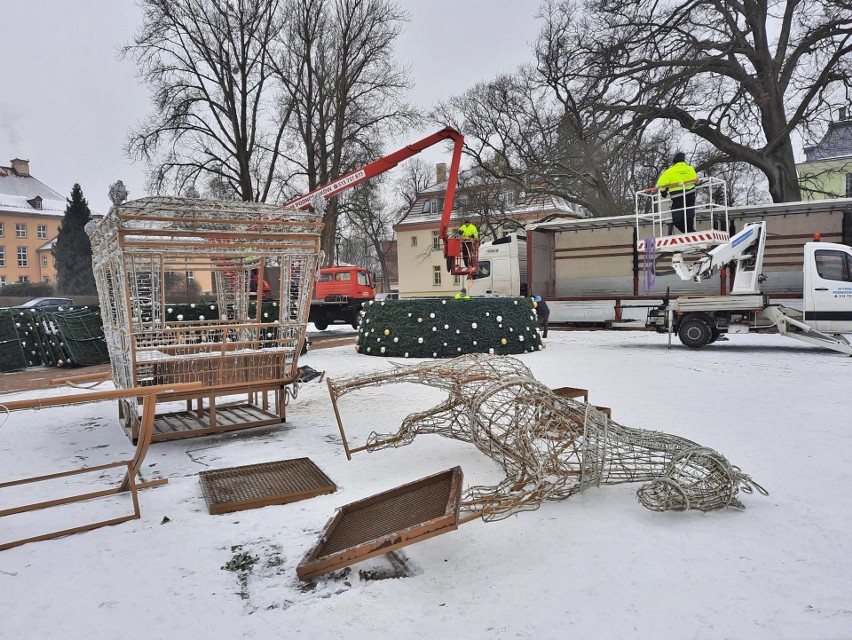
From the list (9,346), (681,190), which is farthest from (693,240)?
(9,346)

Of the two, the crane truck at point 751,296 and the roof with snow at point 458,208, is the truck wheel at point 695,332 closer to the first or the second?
the crane truck at point 751,296

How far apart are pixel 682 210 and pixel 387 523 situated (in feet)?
37.1

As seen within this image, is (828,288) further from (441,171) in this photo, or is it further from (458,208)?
(441,171)

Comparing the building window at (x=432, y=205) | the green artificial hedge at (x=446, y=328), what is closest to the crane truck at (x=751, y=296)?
the green artificial hedge at (x=446, y=328)

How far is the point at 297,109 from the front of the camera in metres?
25.9

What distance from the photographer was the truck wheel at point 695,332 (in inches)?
492

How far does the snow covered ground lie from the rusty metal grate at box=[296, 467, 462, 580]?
0.46 feet

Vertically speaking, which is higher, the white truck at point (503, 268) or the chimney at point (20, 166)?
the chimney at point (20, 166)

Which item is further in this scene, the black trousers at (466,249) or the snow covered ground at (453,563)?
the black trousers at (466,249)

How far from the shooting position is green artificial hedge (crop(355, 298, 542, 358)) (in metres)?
11.3

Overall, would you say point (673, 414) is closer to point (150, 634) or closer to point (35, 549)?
point (150, 634)

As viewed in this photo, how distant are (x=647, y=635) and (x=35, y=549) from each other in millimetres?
3262

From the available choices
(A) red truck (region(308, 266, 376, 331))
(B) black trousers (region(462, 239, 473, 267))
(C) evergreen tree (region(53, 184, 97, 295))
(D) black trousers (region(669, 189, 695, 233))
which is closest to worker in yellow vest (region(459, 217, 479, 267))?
(B) black trousers (region(462, 239, 473, 267))

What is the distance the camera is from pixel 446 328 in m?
11.3
